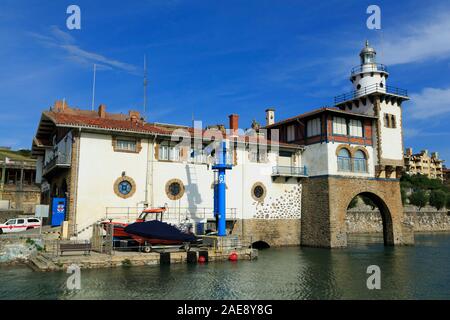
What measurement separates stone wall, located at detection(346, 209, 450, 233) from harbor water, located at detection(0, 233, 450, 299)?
41.6 meters

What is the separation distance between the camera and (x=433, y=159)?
12862 centimetres

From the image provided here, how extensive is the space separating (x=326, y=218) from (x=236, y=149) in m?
9.30

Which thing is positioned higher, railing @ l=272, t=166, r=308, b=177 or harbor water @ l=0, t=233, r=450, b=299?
railing @ l=272, t=166, r=308, b=177

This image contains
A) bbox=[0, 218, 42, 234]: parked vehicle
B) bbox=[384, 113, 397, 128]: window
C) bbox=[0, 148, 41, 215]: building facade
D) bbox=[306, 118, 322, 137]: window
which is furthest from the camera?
bbox=[0, 148, 41, 215]: building facade

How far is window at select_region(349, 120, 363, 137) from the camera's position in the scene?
3522 centimetres

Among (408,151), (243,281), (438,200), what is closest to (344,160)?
(243,281)

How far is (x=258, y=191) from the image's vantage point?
3319cm

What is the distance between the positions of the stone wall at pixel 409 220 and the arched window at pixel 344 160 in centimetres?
3142

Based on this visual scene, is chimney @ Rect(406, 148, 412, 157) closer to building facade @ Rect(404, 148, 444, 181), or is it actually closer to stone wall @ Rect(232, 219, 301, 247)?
building facade @ Rect(404, 148, 444, 181)

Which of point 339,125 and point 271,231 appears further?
point 339,125

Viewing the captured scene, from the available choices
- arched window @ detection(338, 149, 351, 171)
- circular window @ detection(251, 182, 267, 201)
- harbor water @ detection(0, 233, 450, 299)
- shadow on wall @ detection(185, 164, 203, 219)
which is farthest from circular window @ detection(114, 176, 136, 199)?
arched window @ detection(338, 149, 351, 171)

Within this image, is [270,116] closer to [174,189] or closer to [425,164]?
[174,189]

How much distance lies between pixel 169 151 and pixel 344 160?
1519cm
